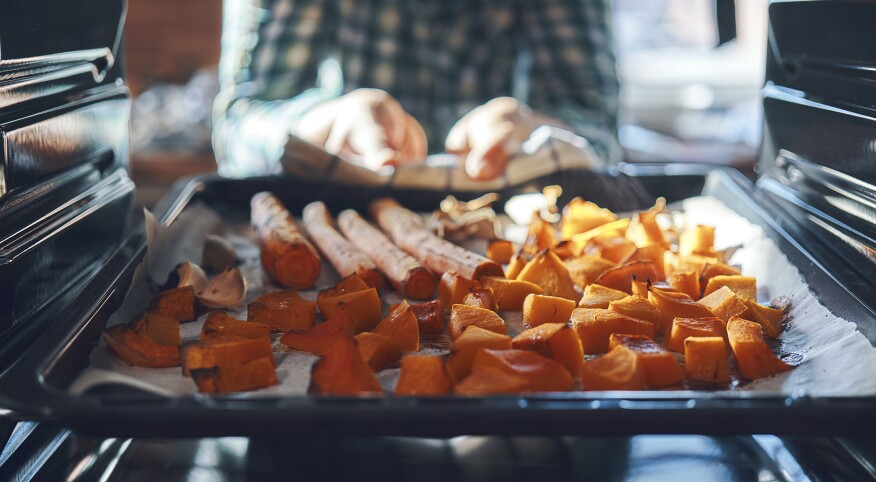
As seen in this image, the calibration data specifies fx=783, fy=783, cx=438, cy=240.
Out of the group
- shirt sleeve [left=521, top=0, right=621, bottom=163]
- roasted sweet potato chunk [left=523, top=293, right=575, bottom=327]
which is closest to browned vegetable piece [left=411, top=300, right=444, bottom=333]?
roasted sweet potato chunk [left=523, top=293, right=575, bottom=327]

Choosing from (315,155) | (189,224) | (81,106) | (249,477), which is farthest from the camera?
(315,155)

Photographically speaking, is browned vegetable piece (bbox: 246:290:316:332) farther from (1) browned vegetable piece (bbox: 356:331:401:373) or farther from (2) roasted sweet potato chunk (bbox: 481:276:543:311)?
(2) roasted sweet potato chunk (bbox: 481:276:543:311)

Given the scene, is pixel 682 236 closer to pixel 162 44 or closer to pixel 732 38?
pixel 732 38

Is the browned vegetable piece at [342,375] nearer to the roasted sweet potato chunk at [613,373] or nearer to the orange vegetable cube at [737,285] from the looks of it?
the roasted sweet potato chunk at [613,373]

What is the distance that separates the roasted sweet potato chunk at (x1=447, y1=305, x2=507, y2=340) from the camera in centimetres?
90

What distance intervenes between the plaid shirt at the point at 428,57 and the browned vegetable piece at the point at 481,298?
1.31 meters

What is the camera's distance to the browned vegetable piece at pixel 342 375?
737mm

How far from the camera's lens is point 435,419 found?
2.07 ft

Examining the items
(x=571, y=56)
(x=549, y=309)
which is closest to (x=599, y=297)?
(x=549, y=309)

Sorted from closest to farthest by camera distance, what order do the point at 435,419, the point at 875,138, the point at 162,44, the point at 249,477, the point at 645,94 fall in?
1. the point at 435,419
2. the point at 249,477
3. the point at 875,138
4. the point at 162,44
5. the point at 645,94

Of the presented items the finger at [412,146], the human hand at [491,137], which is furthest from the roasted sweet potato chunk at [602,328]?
the finger at [412,146]

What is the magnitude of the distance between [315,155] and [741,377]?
3.12 feet

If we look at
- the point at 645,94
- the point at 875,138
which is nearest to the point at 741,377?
the point at 875,138

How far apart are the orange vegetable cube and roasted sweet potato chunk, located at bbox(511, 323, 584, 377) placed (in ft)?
1.09
